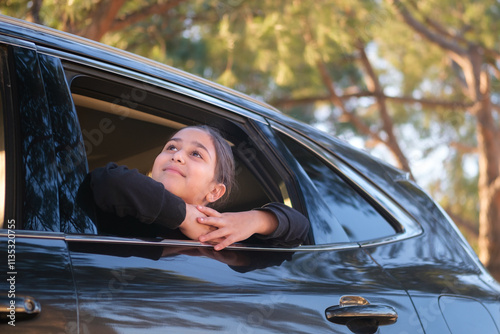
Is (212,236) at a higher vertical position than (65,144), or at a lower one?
lower

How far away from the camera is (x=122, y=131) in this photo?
2.56 meters

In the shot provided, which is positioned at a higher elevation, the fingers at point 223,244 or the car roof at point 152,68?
the car roof at point 152,68

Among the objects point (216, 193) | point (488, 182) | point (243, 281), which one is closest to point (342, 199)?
point (216, 193)

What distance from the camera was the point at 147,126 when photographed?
2.53 meters

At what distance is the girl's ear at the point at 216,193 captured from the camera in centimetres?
242

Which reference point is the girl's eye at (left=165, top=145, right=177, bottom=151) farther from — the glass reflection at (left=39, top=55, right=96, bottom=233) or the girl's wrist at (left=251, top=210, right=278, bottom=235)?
the glass reflection at (left=39, top=55, right=96, bottom=233)

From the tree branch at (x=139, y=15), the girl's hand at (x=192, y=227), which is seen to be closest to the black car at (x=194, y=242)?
the girl's hand at (x=192, y=227)

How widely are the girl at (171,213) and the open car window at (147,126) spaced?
145mm

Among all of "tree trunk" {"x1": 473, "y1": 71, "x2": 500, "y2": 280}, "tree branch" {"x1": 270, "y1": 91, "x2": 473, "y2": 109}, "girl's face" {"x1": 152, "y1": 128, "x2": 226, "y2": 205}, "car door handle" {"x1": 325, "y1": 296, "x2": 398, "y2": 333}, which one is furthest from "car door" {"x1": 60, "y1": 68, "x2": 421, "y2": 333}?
"tree branch" {"x1": 270, "y1": 91, "x2": 473, "y2": 109}

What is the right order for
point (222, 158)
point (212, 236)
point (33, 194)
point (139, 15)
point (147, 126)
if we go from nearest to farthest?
point (33, 194) → point (212, 236) → point (222, 158) → point (147, 126) → point (139, 15)

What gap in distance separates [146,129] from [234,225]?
0.80m

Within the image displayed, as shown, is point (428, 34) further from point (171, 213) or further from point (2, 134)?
point (2, 134)

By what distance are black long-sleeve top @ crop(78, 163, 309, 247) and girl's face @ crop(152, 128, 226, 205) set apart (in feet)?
1.21

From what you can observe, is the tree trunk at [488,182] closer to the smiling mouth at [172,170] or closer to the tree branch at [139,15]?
the tree branch at [139,15]
